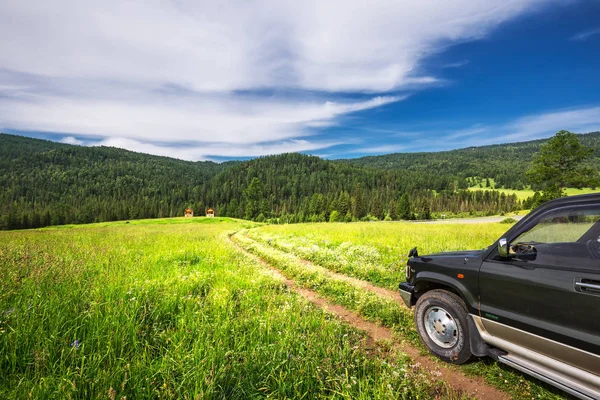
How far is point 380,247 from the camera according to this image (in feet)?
45.5

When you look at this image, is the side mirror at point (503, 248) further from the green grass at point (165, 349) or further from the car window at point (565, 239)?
the green grass at point (165, 349)

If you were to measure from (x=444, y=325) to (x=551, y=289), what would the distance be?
69.5 inches

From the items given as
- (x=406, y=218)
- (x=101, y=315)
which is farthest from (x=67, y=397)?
(x=406, y=218)

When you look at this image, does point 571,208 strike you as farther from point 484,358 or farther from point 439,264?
point 484,358

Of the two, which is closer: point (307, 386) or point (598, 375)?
point (598, 375)

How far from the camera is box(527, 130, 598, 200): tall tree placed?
37.9 meters

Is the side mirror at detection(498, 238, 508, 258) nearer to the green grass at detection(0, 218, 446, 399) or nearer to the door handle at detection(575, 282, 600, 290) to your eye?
the door handle at detection(575, 282, 600, 290)

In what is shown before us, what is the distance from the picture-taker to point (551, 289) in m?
3.08

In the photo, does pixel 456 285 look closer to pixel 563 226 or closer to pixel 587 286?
pixel 587 286

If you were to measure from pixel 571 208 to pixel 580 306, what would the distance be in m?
1.22

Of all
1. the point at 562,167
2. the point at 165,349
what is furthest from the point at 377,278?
the point at 562,167

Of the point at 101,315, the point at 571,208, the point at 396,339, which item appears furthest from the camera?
the point at 396,339

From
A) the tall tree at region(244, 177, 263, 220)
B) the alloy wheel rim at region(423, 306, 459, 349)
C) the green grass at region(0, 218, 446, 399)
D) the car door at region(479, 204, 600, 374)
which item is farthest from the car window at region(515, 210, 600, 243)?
the tall tree at region(244, 177, 263, 220)

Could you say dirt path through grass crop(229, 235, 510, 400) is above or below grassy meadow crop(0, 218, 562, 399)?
below
